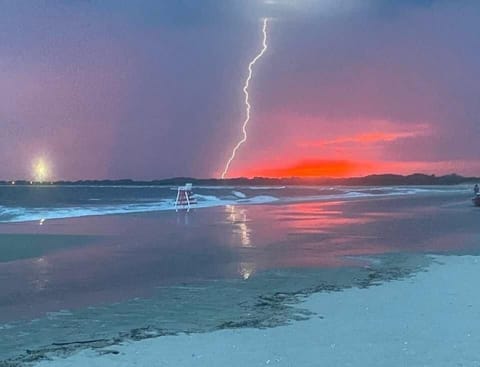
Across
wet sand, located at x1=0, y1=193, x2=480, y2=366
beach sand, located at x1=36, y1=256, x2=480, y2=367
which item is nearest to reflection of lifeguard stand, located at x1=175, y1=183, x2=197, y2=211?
wet sand, located at x1=0, y1=193, x2=480, y2=366

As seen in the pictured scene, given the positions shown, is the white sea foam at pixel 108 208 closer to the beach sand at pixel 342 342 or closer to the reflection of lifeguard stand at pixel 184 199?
the reflection of lifeguard stand at pixel 184 199

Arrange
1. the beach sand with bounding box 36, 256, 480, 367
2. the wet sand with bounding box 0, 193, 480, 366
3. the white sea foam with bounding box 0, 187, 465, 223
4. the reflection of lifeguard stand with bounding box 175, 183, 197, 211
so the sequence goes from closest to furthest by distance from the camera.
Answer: the beach sand with bounding box 36, 256, 480, 367, the wet sand with bounding box 0, 193, 480, 366, the white sea foam with bounding box 0, 187, 465, 223, the reflection of lifeguard stand with bounding box 175, 183, 197, 211

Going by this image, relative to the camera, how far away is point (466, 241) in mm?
19312

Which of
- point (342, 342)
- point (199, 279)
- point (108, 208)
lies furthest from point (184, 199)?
point (342, 342)

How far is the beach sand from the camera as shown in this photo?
6348 mm

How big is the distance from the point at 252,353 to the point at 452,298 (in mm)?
4007

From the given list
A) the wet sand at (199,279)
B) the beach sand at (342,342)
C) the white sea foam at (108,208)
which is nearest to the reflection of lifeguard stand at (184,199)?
the white sea foam at (108,208)

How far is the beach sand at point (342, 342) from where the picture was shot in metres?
6.35

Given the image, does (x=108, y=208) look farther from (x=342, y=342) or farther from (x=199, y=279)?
(x=342, y=342)

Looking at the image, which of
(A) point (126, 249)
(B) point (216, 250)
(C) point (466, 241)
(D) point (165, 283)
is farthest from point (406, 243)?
(D) point (165, 283)

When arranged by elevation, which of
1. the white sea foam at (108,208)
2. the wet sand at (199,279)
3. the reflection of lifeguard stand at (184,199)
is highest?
the reflection of lifeguard stand at (184,199)

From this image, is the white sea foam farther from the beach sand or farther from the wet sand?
the beach sand

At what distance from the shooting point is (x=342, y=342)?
7.00 meters

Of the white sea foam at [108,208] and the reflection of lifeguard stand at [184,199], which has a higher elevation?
the reflection of lifeguard stand at [184,199]
